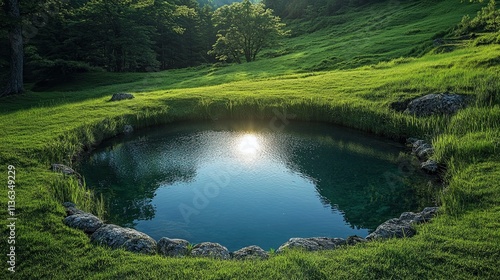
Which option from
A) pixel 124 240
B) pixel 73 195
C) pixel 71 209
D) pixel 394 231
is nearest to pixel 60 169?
pixel 73 195

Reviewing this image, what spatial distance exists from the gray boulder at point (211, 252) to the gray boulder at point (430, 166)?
40.1 ft

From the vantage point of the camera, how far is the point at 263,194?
56.0 feet

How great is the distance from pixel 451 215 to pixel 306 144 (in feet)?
41.4

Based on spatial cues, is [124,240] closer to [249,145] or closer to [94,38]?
[249,145]

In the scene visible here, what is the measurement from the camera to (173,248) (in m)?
10.8

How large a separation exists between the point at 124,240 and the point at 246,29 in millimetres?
52412

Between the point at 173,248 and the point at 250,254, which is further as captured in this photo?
the point at 173,248

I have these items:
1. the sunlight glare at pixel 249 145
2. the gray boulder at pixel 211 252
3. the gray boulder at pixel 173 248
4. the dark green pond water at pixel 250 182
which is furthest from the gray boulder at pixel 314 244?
the sunlight glare at pixel 249 145

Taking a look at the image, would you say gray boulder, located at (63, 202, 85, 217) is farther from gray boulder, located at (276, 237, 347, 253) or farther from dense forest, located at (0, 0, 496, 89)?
dense forest, located at (0, 0, 496, 89)

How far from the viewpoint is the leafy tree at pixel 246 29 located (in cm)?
5875

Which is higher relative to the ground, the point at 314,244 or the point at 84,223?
the point at 84,223

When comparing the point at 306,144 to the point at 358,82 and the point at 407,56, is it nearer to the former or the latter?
the point at 358,82

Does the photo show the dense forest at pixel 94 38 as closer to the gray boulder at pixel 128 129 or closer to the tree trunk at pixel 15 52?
the tree trunk at pixel 15 52

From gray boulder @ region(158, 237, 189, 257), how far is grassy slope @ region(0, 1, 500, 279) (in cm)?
85
